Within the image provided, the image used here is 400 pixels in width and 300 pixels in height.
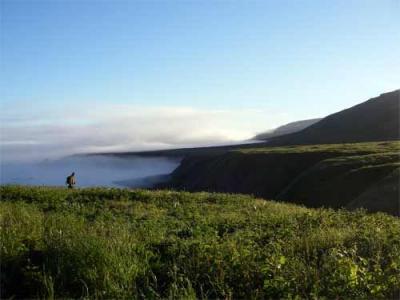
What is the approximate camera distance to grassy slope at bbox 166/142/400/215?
42344 millimetres

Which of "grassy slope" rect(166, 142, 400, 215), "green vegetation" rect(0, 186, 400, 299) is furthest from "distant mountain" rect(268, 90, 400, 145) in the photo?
"green vegetation" rect(0, 186, 400, 299)

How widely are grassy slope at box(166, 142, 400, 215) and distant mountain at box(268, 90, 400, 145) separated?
58.7m

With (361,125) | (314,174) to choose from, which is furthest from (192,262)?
(361,125)

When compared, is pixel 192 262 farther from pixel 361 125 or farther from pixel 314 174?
pixel 361 125

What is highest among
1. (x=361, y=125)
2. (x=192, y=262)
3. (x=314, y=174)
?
(x=361, y=125)

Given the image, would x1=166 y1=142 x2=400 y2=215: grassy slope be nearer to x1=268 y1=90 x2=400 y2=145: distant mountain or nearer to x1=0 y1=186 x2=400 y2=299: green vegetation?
x1=0 y1=186 x2=400 y2=299: green vegetation

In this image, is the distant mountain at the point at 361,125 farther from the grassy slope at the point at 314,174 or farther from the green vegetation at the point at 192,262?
the green vegetation at the point at 192,262

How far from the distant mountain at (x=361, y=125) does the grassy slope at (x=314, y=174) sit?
58.7 metres

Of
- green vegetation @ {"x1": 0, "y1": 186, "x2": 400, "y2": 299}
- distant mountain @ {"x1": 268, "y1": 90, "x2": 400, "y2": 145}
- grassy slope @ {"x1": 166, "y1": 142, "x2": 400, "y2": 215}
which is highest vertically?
distant mountain @ {"x1": 268, "y1": 90, "x2": 400, "y2": 145}

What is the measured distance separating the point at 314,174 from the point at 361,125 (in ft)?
364

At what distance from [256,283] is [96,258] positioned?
107 inches

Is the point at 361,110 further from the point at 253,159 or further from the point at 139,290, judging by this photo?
the point at 139,290

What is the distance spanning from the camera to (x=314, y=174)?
170 ft

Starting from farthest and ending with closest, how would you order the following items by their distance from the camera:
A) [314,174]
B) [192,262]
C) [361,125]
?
[361,125] → [314,174] → [192,262]
